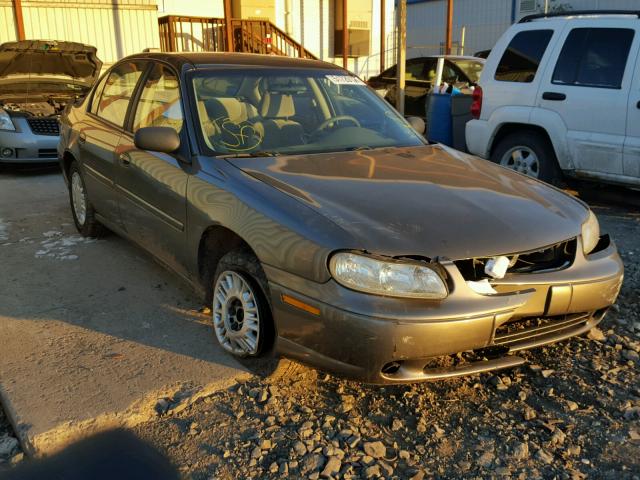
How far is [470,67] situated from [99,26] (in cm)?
753

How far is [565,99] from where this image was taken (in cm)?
643

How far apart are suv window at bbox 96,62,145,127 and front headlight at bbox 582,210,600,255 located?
318 centimetres

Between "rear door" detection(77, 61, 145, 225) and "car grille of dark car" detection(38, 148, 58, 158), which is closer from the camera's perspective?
"rear door" detection(77, 61, 145, 225)

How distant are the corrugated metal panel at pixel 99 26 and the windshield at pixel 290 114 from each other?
10225 mm

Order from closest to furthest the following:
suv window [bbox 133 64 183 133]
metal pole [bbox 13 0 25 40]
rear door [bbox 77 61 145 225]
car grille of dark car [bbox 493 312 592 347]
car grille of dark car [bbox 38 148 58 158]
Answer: car grille of dark car [bbox 493 312 592 347] → suv window [bbox 133 64 183 133] → rear door [bbox 77 61 145 225] → car grille of dark car [bbox 38 148 58 158] → metal pole [bbox 13 0 25 40]

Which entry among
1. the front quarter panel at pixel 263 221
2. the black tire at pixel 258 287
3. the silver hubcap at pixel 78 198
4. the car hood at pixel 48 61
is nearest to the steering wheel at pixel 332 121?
the front quarter panel at pixel 263 221

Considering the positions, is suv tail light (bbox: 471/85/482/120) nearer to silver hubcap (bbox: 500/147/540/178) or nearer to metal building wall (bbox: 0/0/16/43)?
silver hubcap (bbox: 500/147/540/178)

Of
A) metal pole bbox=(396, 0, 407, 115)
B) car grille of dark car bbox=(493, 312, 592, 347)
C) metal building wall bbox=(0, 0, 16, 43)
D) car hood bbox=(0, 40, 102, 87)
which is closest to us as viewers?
car grille of dark car bbox=(493, 312, 592, 347)

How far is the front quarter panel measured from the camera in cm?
281

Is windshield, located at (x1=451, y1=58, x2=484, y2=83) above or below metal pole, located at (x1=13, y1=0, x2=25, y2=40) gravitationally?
below

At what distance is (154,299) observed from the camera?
14.0 feet

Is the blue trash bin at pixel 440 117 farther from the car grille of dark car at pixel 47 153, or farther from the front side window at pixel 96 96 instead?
the car grille of dark car at pixel 47 153

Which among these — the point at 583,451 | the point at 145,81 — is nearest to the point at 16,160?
the point at 145,81

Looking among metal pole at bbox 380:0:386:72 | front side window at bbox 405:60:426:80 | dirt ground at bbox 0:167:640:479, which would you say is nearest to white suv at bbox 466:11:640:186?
dirt ground at bbox 0:167:640:479
